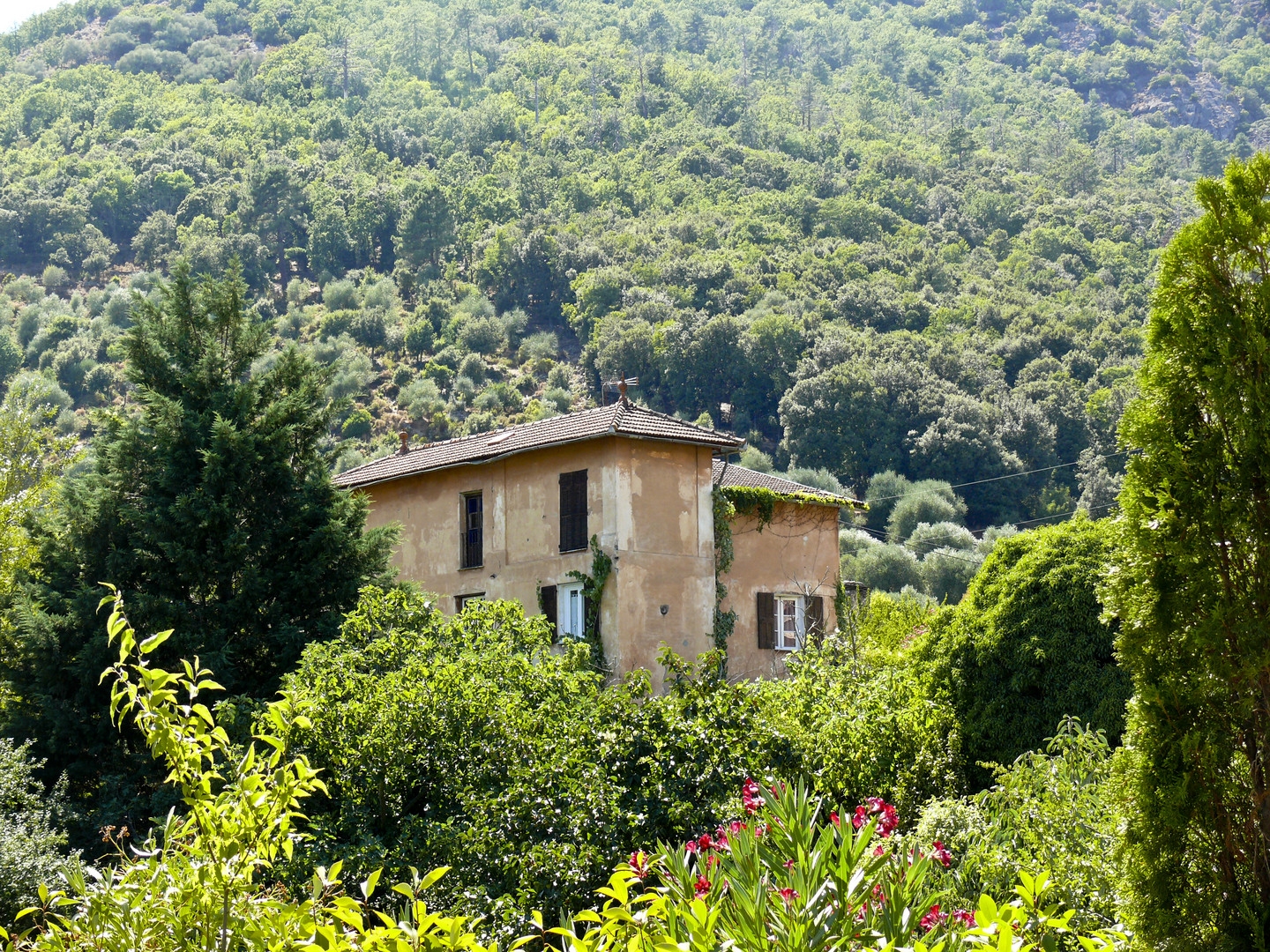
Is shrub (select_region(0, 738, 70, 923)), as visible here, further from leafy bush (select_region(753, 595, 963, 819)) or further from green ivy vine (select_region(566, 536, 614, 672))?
green ivy vine (select_region(566, 536, 614, 672))

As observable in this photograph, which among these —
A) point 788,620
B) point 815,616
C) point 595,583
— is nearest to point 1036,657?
point 595,583

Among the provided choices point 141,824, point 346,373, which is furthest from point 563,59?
point 141,824

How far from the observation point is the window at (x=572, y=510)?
28.0m

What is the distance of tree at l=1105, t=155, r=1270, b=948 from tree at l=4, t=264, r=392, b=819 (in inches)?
573

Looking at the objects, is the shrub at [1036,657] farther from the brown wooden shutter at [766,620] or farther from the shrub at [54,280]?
the shrub at [54,280]

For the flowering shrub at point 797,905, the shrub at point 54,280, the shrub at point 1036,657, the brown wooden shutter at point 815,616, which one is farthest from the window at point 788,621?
the shrub at point 54,280

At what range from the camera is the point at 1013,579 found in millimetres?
16500

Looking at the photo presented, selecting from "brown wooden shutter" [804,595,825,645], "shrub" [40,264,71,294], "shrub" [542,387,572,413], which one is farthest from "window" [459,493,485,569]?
"shrub" [40,264,71,294]

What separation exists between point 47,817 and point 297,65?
161 metres

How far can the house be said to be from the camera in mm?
27594

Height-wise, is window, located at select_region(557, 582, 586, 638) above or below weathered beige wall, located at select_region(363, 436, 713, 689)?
below

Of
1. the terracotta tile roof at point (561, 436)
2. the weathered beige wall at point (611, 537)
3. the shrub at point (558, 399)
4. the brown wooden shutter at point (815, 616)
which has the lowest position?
the brown wooden shutter at point (815, 616)

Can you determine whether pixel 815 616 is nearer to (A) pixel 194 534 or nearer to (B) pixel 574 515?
(B) pixel 574 515

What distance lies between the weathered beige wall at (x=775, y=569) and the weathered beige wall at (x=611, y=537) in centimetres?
142
